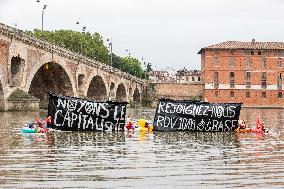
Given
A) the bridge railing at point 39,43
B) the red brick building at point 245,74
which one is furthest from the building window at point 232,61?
the bridge railing at point 39,43

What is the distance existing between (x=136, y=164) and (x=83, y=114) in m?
11.4

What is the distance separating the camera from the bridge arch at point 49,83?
62875mm

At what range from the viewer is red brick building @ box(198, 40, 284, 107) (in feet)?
392

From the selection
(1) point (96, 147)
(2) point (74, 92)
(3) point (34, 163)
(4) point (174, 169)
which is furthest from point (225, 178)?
(2) point (74, 92)

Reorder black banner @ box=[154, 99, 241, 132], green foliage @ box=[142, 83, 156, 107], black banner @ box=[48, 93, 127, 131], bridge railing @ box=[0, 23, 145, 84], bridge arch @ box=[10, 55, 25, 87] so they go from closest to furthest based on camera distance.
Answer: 1. black banner @ box=[48, 93, 127, 131]
2. black banner @ box=[154, 99, 241, 132]
3. bridge railing @ box=[0, 23, 145, 84]
4. bridge arch @ box=[10, 55, 25, 87]
5. green foliage @ box=[142, 83, 156, 107]

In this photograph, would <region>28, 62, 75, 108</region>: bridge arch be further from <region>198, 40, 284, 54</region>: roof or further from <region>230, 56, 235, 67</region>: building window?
<region>230, 56, 235, 67</region>: building window

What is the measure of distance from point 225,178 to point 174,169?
Answer: 1.61 metres

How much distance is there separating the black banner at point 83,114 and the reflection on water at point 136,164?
3.14 m

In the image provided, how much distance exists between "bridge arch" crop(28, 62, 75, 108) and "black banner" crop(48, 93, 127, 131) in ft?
124

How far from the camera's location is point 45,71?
62531mm

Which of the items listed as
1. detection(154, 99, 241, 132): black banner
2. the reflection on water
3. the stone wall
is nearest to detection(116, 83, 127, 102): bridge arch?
the stone wall

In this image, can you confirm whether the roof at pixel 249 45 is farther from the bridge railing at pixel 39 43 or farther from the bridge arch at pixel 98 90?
the bridge railing at pixel 39 43

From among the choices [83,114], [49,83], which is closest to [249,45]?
[49,83]

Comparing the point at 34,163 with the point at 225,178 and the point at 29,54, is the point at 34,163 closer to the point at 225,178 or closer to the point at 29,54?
the point at 225,178
